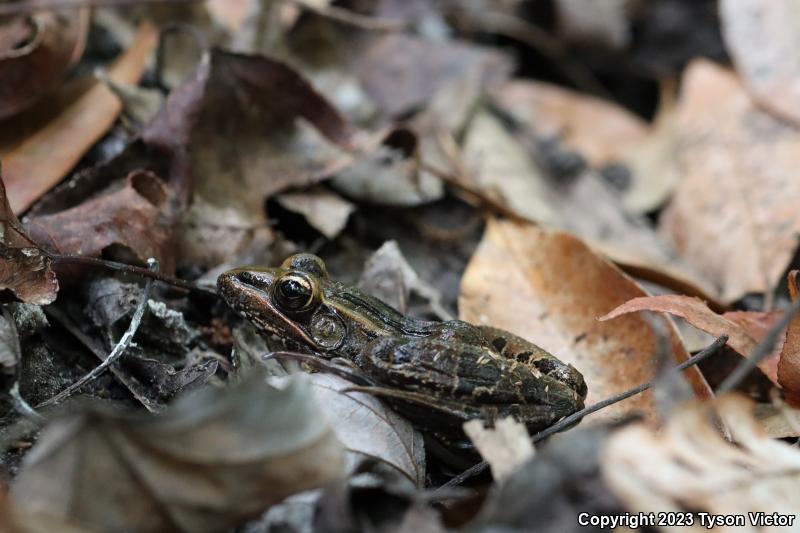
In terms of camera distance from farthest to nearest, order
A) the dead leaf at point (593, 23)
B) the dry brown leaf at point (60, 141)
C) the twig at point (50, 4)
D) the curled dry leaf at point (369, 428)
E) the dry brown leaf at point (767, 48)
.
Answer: the dead leaf at point (593, 23), the dry brown leaf at point (767, 48), the twig at point (50, 4), the dry brown leaf at point (60, 141), the curled dry leaf at point (369, 428)

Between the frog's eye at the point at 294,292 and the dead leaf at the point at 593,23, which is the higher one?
Result: the dead leaf at the point at 593,23

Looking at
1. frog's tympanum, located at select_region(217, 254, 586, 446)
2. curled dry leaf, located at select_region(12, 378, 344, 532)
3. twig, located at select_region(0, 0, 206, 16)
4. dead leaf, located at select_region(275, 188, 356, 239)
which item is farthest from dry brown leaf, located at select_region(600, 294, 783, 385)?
twig, located at select_region(0, 0, 206, 16)

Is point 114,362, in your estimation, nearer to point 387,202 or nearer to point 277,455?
point 277,455

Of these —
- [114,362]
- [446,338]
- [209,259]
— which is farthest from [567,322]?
[114,362]

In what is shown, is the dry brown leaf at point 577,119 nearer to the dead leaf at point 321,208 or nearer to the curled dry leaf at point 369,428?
the dead leaf at point 321,208

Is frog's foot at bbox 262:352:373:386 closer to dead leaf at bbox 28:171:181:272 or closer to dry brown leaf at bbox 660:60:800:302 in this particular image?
dead leaf at bbox 28:171:181:272

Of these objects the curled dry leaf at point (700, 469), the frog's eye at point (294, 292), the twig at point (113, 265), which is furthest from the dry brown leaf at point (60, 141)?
the curled dry leaf at point (700, 469)

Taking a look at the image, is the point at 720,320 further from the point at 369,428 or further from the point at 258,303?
the point at 258,303
